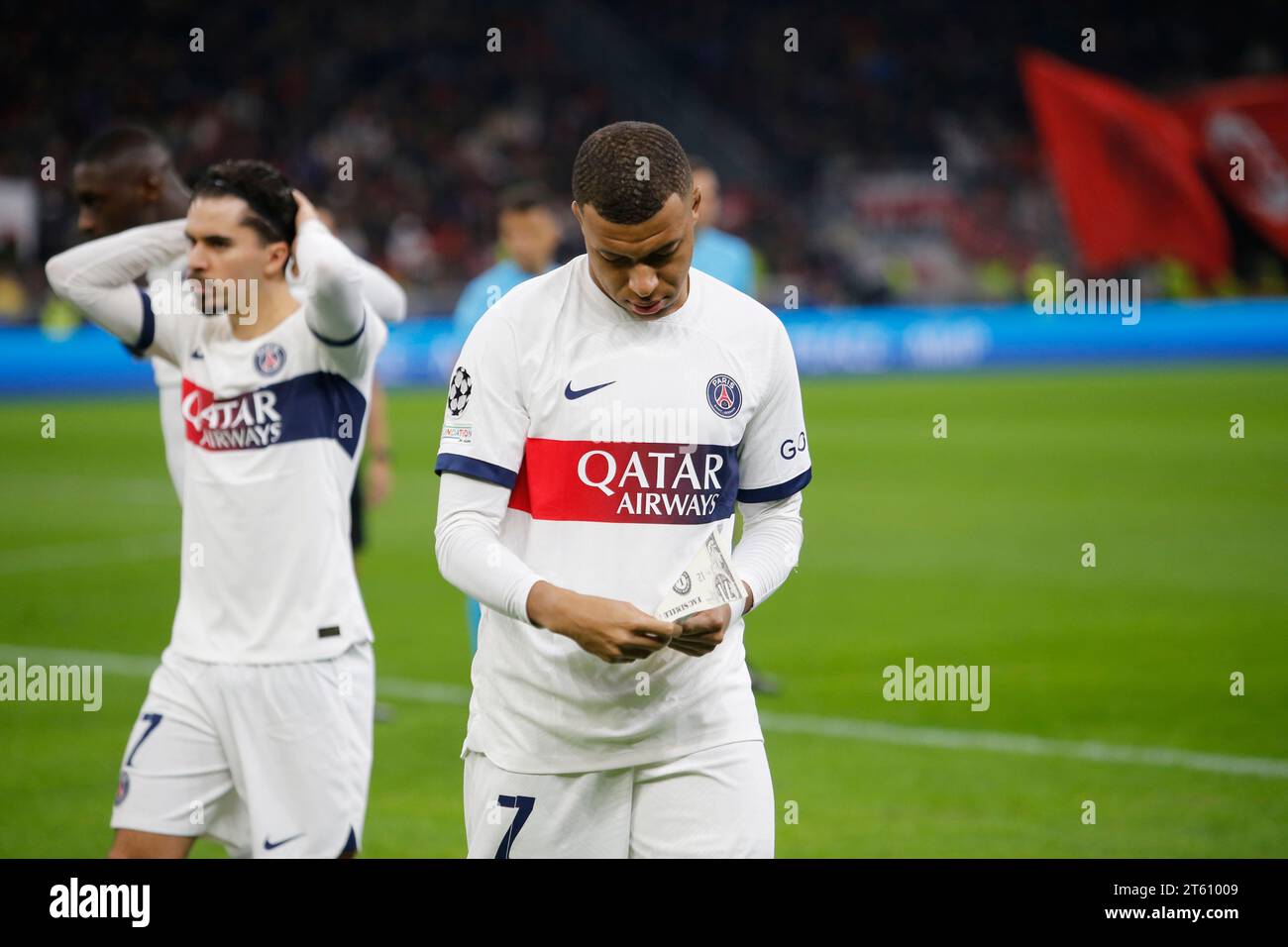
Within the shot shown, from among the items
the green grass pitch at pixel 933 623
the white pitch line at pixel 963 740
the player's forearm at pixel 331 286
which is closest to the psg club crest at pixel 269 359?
the player's forearm at pixel 331 286

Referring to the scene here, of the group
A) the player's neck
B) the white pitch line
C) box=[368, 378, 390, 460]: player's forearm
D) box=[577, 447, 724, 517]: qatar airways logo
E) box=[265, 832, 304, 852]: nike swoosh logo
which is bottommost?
the white pitch line

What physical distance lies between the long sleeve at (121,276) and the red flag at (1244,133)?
30.6 m

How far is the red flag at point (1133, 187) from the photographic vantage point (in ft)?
104

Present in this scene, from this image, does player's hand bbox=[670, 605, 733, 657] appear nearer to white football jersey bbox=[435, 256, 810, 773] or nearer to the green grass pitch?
white football jersey bbox=[435, 256, 810, 773]

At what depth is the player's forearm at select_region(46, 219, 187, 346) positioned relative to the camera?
186 inches

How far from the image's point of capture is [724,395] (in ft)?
11.4

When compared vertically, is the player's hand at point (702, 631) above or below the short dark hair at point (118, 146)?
below

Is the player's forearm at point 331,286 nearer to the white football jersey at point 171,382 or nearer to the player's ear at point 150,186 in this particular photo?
the white football jersey at point 171,382

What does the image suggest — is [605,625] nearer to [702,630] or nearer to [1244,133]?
[702,630]

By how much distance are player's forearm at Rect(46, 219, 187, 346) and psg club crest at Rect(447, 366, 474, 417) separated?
66.4 inches

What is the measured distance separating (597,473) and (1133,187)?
30.7m

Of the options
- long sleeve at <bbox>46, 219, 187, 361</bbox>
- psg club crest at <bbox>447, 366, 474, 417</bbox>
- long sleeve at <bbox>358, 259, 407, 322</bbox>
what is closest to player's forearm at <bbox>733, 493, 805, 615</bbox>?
psg club crest at <bbox>447, 366, 474, 417</bbox>

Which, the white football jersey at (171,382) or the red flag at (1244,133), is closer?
the white football jersey at (171,382)

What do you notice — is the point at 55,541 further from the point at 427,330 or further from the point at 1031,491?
the point at 427,330
